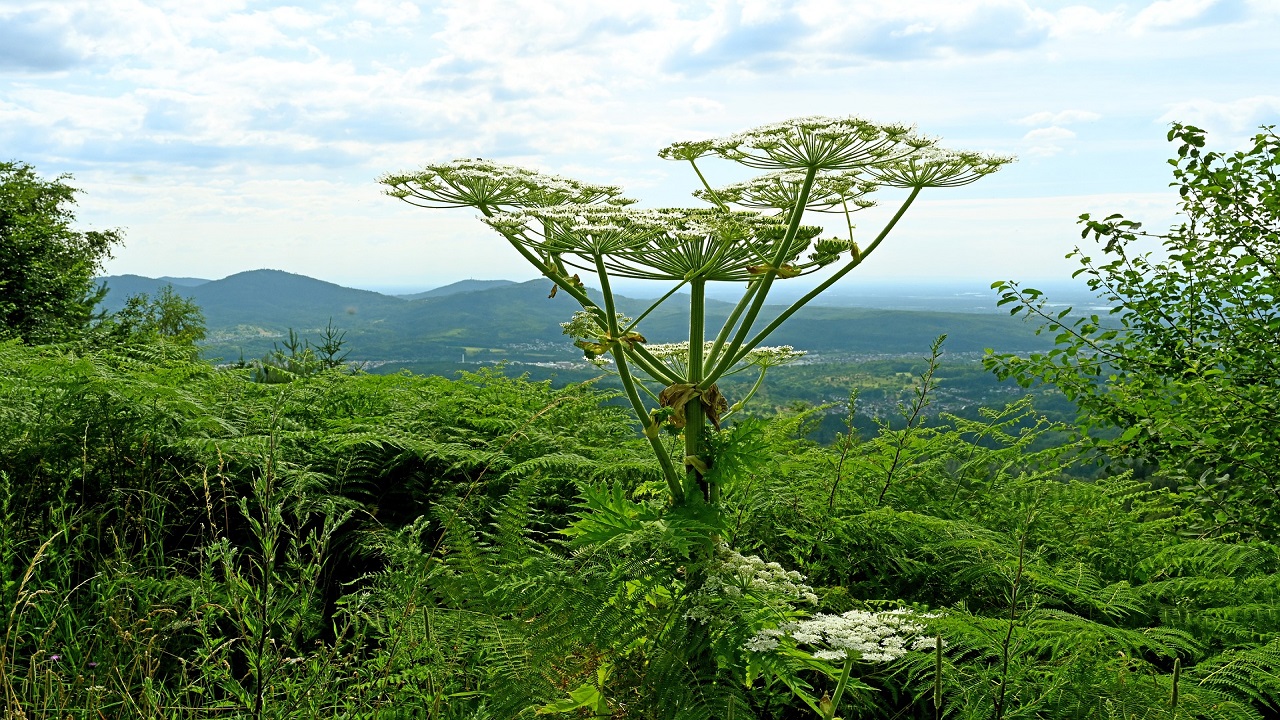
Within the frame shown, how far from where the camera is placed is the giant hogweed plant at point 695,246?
227 cm

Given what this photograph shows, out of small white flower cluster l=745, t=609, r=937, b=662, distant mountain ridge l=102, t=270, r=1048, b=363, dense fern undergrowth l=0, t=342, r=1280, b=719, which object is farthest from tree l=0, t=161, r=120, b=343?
distant mountain ridge l=102, t=270, r=1048, b=363

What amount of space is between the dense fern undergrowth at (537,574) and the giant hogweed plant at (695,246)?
8cm

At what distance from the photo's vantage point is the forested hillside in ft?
7.28

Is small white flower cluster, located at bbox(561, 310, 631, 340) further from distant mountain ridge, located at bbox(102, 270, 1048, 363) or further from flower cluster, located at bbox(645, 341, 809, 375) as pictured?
distant mountain ridge, located at bbox(102, 270, 1048, 363)

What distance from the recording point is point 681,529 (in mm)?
2160

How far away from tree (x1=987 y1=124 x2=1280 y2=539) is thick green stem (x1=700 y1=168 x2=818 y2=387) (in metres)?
2.66

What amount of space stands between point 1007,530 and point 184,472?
423cm

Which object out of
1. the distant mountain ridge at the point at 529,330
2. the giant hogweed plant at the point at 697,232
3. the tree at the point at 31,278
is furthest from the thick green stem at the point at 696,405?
the distant mountain ridge at the point at 529,330

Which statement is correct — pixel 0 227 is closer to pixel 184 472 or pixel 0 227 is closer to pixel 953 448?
pixel 184 472

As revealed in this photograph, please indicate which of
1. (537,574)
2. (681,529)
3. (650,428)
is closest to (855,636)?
(681,529)

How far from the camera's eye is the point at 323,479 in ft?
13.6

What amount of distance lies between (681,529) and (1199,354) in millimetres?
4247

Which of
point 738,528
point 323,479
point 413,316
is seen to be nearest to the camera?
point 738,528

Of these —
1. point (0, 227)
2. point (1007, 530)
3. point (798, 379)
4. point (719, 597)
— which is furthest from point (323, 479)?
point (798, 379)
